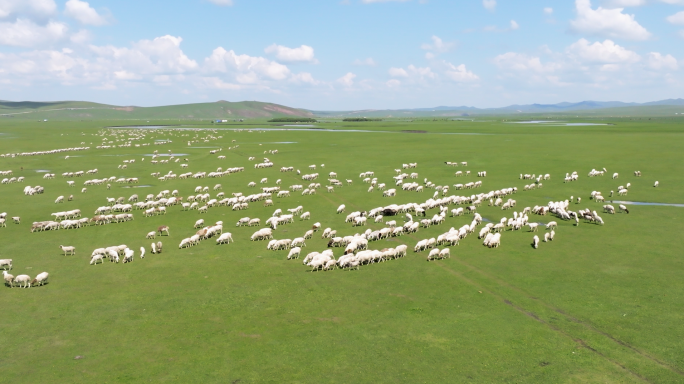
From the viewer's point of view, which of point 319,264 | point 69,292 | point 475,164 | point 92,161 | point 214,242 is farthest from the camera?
point 92,161

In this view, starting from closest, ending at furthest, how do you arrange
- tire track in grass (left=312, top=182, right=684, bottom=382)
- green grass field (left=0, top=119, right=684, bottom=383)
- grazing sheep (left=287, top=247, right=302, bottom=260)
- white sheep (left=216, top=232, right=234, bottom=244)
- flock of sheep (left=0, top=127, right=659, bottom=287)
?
tire track in grass (left=312, top=182, right=684, bottom=382), green grass field (left=0, top=119, right=684, bottom=383), flock of sheep (left=0, top=127, right=659, bottom=287), grazing sheep (left=287, top=247, right=302, bottom=260), white sheep (left=216, top=232, right=234, bottom=244)

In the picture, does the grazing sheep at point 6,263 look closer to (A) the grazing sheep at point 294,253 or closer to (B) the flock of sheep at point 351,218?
(B) the flock of sheep at point 351,218

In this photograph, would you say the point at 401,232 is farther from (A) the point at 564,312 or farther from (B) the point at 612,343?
(B) the point at 612,343

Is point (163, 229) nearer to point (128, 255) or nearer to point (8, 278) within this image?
point (128, 255)

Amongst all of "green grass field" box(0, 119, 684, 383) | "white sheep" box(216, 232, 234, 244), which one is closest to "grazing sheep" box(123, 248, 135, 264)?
"green grass field" box(0, 119, 684, 383)

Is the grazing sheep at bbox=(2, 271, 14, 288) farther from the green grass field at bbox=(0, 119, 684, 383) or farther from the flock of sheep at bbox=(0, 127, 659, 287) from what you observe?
the green grass field at bbox=(0, 119, 684, 383)

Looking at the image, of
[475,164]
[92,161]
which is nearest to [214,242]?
[475,164]

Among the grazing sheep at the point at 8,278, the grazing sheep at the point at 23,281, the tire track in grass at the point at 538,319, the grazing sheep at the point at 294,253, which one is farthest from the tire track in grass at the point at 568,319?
the grazing sheep at the point at 8,278

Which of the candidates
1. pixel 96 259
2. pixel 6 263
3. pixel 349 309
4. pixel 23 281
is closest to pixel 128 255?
pixel 96 259
